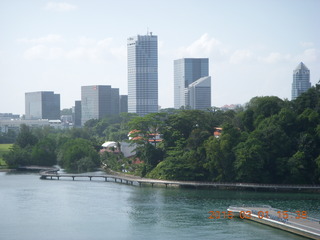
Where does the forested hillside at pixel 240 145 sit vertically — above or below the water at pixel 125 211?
above

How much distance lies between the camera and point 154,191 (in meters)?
57.7

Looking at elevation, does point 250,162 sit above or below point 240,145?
below

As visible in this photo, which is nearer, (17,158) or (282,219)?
(282,219)

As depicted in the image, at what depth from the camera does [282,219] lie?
128 ft

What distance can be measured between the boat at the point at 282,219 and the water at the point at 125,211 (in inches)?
21.7

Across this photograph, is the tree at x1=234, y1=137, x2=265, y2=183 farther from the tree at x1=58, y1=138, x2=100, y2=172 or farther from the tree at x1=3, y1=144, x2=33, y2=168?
the tree at x1=3, y1=144, x2=33, y2=168

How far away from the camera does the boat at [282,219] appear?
36353mm

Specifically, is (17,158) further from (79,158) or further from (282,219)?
(282,219)
